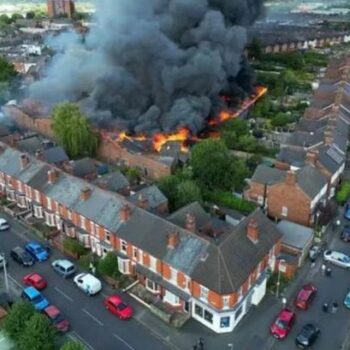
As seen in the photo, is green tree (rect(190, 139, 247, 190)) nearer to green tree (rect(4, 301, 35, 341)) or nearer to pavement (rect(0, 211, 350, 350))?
pavement (rect(0, 211, 350, 350))

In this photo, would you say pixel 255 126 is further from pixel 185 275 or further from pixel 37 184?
pixel 185 275

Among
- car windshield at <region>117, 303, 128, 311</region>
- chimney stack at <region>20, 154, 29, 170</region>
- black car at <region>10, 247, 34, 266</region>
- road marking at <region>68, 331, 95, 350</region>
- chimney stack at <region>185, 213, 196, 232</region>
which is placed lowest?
road marking at <region>68, 331, 95, 350</region>

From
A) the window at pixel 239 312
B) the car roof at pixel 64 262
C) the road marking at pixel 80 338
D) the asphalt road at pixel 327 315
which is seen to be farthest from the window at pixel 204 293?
the car roof at pixel 64 262

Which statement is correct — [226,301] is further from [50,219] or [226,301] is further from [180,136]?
[180,136]

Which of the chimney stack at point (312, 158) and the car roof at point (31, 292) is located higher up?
the chimney stack at point (312, 158)

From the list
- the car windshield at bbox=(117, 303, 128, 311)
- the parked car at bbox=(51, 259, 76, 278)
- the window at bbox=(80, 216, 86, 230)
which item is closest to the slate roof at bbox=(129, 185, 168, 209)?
the window at bbox=(80, 216, 86, 230)

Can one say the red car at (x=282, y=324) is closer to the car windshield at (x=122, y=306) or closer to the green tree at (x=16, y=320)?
the car windshield at (x=122, y=306)
